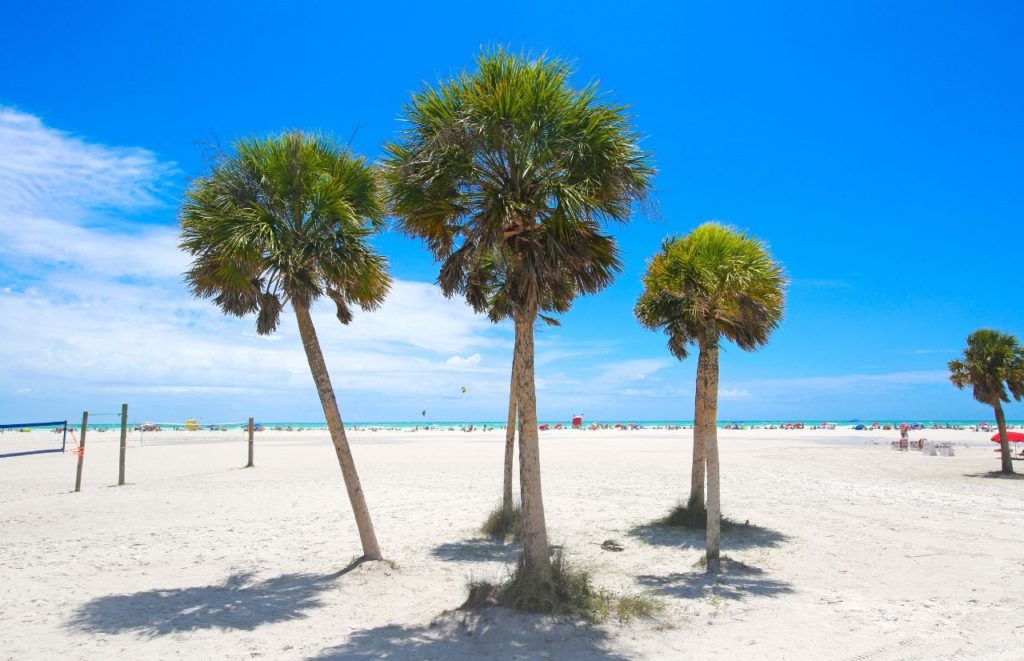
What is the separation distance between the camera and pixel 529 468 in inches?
319

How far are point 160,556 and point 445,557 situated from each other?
512cm

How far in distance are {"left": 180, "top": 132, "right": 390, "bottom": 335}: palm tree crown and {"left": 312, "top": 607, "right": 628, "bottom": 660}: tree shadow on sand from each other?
4964 millimetres

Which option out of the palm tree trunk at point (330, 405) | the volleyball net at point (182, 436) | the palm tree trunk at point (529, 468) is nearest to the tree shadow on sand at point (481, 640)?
the palm tree trunk at point (529, 468)

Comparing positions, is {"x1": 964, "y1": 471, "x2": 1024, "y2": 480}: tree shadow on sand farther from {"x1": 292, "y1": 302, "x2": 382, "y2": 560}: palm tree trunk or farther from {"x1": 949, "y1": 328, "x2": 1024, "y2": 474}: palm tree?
{"x1": 292, "y1": 302, "x2": 382, "y2": 560}: palm tree trunk

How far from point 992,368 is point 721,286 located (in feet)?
64.0

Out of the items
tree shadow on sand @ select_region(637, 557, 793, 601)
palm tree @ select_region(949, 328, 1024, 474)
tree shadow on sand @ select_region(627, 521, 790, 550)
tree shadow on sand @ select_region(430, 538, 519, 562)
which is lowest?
tree shadow on sand @ select_region(430, 538, 519, 562)

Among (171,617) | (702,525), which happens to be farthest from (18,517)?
(702,525)

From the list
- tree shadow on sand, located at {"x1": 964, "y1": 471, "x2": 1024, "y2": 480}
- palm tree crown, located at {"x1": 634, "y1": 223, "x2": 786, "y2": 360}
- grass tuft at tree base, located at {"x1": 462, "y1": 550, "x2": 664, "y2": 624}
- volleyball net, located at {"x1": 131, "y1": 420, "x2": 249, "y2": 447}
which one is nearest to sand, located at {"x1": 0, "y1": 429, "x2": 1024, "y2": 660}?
grass tuft at tree base, located at {"x1": 462, "y1": 550, "x2": 664, "y2": 624}

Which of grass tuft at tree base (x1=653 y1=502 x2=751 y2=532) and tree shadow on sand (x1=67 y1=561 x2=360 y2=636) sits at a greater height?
grass tuft at tree base (x1=653 y1=502 x2=751 y2=532)

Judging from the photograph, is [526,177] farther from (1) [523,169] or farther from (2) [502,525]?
(2) [502,525]

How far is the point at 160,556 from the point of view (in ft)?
37.9

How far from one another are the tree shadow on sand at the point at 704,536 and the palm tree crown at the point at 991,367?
15504 millimetres

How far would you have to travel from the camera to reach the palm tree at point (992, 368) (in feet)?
76.3

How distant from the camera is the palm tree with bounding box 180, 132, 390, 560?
30.5 ft
